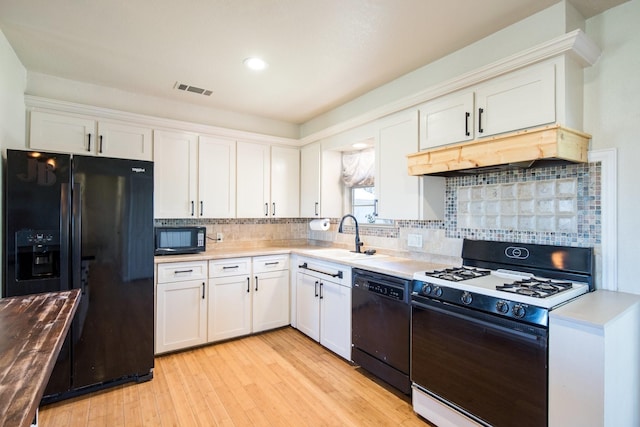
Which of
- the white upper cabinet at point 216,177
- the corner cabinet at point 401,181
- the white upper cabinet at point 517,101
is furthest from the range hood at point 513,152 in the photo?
the white upper cabinet at point 216,177

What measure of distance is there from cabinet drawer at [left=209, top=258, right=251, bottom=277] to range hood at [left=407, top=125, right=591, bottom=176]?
2.02 meters

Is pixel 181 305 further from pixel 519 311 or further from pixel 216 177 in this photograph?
pixel 519 311

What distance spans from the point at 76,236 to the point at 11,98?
45.5 inches

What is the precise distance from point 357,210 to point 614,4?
260cm

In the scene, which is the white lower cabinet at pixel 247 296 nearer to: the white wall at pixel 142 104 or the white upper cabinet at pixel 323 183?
the white upper cabinet at pixel 323 183

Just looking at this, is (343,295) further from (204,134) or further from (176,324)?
(204,134)

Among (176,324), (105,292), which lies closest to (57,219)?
(105,292)

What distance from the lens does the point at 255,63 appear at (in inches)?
102

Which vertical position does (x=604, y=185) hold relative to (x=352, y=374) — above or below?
above

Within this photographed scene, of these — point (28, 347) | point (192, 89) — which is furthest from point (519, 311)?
point (192, 89)

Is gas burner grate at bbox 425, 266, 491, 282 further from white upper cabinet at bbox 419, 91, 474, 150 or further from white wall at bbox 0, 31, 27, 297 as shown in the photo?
white wall at bbox 0, 31, 27, 297

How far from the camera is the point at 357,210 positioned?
12.5 feet

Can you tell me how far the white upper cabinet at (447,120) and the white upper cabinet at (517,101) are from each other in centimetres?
7

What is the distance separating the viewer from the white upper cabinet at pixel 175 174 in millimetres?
3184
